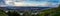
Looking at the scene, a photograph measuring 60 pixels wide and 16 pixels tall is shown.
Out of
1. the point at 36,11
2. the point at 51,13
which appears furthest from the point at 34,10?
the point at 51,13

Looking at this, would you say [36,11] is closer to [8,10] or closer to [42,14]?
[42,14]

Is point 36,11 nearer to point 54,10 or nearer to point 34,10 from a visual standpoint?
point 34,10

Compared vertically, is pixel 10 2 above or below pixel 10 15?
above

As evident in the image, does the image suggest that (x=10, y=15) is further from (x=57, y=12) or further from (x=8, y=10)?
(x=57, y=12)

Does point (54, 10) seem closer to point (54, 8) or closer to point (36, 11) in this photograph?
point (54, 8)

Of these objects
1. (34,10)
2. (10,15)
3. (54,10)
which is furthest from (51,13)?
(10,15)

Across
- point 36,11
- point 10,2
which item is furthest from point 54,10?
point 10,2
